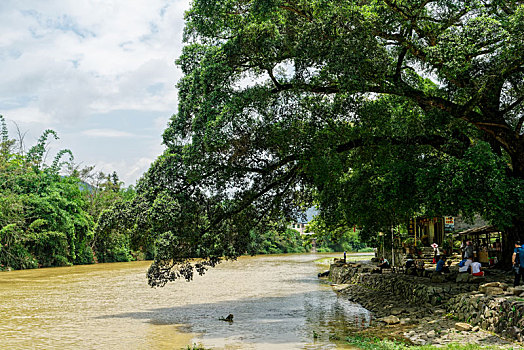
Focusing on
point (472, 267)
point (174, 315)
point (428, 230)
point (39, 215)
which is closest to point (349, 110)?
point (472, 267)

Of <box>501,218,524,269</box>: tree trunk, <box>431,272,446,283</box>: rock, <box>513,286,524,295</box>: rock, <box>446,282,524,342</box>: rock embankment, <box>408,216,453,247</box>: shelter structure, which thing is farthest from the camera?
<box>408,216,453,247</box>: shelter structure

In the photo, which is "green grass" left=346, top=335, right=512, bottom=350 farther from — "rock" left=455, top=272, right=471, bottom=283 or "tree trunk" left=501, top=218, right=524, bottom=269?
"tree trunk" left=501, top=218, right=524, bottom=269

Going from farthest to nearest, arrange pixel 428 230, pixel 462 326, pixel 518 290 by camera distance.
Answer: pixel 428 230, pixel 462 326, pixel 518 290

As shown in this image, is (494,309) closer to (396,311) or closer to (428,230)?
(396,311)

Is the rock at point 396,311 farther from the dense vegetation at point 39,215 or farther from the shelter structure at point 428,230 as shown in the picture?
the dense vegetation at point 39,215

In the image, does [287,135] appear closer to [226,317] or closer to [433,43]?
[433,43]

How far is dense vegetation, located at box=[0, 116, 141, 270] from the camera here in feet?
137

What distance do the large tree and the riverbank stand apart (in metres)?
2.58

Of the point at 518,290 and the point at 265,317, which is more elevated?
the point at 518,290

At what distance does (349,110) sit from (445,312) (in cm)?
694

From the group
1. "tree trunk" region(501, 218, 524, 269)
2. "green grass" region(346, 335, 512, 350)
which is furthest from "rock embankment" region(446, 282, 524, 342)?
"tree trunk" region(501, 218, 524, 269)

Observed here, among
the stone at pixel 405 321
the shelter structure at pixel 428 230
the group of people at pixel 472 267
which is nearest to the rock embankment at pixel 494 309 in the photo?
the stone at pixel 405 321

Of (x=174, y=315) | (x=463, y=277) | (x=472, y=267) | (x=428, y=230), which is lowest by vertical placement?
(x=174, y=315)

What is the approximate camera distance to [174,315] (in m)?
18.8
